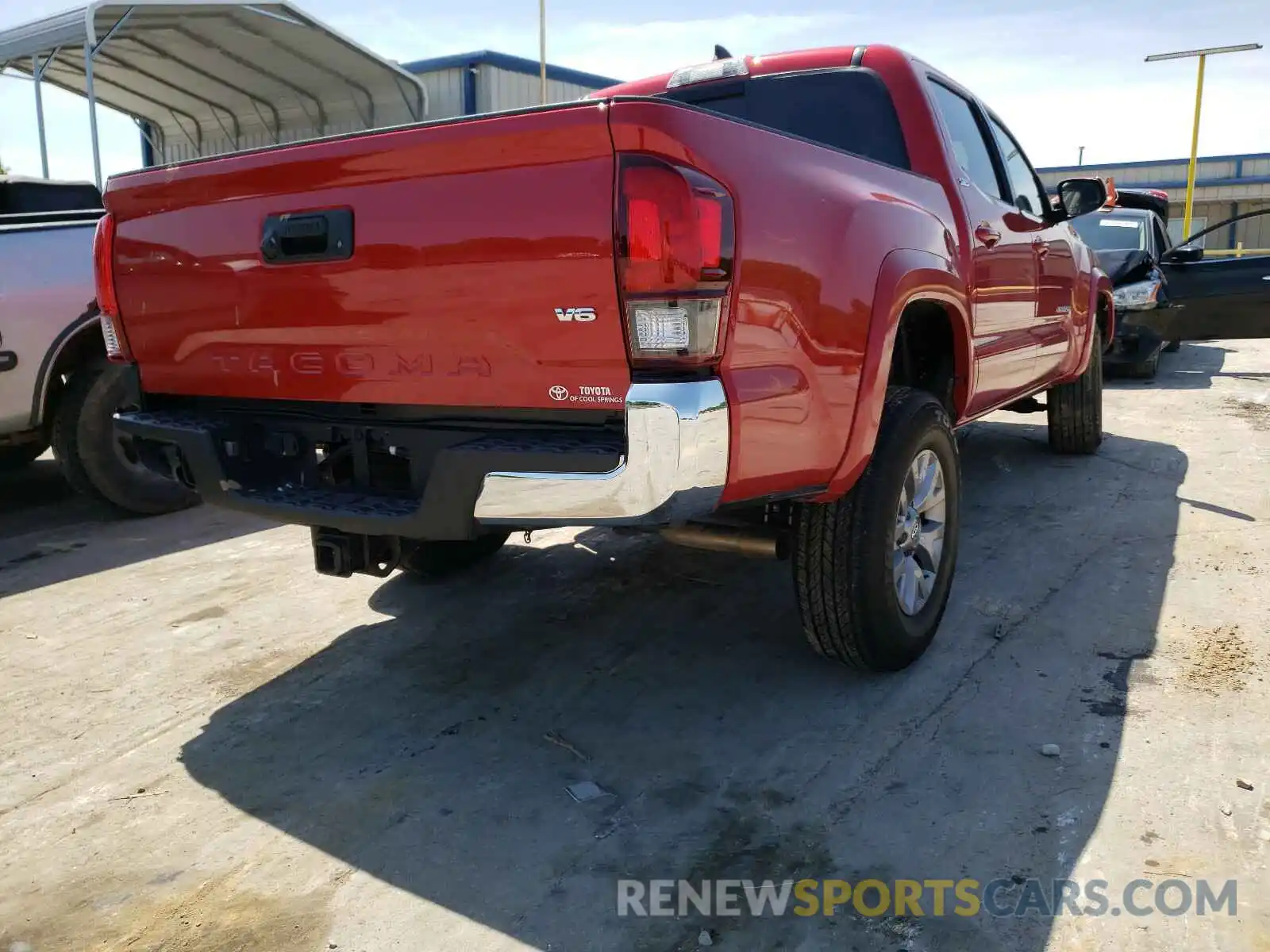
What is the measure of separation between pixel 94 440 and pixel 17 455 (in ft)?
5.53

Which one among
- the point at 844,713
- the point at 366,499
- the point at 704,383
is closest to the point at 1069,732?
the point at 844,713

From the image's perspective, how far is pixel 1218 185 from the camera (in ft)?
115

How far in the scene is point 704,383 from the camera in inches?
87.6

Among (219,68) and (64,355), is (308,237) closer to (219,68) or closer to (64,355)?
(64,355)

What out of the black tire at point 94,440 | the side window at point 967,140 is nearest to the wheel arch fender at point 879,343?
the side window at point 967,140

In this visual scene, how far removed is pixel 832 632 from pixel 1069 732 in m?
0.70

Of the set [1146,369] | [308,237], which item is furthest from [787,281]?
[1146,369]

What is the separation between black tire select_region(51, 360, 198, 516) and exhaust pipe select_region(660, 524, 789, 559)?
3.26m

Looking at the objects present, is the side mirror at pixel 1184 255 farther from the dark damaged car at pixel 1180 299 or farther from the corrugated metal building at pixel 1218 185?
the corrugated metal building at pixel 1218 185

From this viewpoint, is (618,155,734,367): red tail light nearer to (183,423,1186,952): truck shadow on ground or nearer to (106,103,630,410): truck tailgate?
(106,103,630,410): truck tailgate

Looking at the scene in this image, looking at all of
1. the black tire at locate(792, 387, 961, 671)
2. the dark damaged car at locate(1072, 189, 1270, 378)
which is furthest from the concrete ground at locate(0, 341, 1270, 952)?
the dark damaged car at locate(1072, 189, 1270, 378)

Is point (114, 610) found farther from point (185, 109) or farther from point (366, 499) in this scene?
point (185, 109)

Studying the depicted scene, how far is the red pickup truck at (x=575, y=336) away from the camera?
224 cm

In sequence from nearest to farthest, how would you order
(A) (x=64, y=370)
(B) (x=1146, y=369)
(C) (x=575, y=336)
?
(C) (x=575, y=336) < (A) (x=64, y=370) < (B) (x=1146, y=369)
